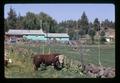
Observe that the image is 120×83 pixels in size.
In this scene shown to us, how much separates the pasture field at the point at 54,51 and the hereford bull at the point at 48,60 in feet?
0.11

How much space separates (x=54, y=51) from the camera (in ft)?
7.09

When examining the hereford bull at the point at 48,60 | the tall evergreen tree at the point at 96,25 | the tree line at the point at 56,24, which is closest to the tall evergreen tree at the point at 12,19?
the tree line at the point at 56,24

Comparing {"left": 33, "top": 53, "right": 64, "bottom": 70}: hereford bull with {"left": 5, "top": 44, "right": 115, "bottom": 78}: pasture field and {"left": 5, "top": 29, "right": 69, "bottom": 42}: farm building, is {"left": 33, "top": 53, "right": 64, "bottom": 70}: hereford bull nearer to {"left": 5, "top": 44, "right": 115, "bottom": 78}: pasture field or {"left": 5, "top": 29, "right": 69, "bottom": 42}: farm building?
{"left": 5, "top": 44, "right": 115, "bottom": 78}: pasture field

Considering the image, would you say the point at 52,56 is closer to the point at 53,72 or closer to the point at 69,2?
the point at 53,72

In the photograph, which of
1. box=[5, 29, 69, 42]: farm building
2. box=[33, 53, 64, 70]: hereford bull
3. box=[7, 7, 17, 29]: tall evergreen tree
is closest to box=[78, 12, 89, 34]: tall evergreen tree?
box=[5, 29, 69, 42]: farm building

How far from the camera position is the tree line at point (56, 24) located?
2146mm

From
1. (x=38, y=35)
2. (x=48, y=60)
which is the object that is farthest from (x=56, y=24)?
(x=48, y=60)

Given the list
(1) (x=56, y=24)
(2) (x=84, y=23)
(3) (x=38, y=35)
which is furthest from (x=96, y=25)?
(3) (x=38, y=35)

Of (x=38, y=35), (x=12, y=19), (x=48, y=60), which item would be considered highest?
(x=12, y=19)

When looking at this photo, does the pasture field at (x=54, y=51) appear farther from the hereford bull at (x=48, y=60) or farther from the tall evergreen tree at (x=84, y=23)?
the tall evergreen tree at (x=84, y=23)

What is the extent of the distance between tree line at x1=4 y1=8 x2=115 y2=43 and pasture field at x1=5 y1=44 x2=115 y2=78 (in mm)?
127

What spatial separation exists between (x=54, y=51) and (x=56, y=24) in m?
0.23

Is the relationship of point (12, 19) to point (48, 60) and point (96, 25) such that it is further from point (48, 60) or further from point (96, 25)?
point (96, 25)

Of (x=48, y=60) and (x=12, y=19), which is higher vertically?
(x=12, y=19)
